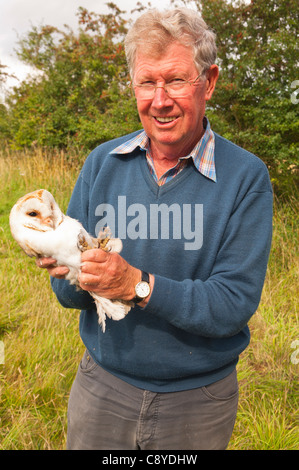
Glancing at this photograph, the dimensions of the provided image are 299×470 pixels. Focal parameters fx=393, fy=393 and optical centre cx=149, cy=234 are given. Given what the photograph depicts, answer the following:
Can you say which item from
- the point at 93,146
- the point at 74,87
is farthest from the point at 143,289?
the point at 74,87

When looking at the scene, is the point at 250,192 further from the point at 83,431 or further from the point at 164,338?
the point at 83,431

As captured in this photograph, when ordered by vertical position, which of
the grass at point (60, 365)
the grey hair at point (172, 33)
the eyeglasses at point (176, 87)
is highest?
the grey hair at point (172, 33)

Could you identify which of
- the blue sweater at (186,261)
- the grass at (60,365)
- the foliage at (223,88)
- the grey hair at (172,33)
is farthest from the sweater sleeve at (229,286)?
the foliage at (223,88)

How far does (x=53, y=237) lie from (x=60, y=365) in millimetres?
1925

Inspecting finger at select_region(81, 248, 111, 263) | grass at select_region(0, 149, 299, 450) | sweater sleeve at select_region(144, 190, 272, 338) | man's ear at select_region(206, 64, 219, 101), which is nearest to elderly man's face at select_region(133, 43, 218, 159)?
man's ear at select_region(206, 64, 219, 101)

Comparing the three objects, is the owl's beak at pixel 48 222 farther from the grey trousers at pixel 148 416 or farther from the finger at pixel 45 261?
the grey trousers at pixel 148 416

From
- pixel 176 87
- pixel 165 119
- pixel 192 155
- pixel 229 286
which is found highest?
pixel 176 87

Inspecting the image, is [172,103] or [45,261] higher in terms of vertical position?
[172,103]

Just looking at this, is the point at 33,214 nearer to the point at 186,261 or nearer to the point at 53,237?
the point at 53,237

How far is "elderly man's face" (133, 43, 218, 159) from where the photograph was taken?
1759 millimetres

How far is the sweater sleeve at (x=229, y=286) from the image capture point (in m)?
1.57

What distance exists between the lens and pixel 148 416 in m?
1.81

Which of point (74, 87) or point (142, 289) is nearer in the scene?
point (142, 289)

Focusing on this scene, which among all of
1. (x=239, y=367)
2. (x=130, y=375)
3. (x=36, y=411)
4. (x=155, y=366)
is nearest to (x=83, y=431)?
(x=130, y=375)
